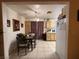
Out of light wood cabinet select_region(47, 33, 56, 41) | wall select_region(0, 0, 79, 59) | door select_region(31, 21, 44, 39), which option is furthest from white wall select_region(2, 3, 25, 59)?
door select_region(31, 21, 44, 39)

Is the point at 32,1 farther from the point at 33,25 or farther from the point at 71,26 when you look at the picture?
the point at 33,25

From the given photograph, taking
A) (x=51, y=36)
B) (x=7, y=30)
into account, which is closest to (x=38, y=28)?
(x=51, y=36)

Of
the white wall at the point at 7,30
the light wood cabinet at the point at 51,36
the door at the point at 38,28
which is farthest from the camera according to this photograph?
the door at the point at 38,28

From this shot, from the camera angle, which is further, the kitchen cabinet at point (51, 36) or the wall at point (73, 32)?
the kitchen cabinet at point (51, 36)

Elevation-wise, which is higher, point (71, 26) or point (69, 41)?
point (71, 26)

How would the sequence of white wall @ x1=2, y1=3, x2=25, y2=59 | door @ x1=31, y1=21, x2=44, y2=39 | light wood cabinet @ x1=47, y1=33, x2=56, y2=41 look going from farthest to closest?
door @ x1=31, y1=21, x2=44, y2=39, light wood cabinet @ x1=47, y1=33, x2=56, y2=41, white wall @ x1=2, y1=3, x2=25, y2=59

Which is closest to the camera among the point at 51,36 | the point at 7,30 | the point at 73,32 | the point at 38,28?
the point at 73,32

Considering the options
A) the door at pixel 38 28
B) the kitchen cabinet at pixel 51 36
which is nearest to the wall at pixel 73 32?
the kitchen cabinet at pixel 51 36

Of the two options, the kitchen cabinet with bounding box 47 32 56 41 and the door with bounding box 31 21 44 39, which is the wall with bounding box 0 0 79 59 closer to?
the kitchen cabinet with bounding box 47 32 56 41

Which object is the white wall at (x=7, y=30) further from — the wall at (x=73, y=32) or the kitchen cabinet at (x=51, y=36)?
the kitchen cabinet at (x=51, y=36)

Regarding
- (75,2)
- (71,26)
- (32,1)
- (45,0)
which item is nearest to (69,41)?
(71,26)

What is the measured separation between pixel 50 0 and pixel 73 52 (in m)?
1.43

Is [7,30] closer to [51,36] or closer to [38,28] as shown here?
[51,36]

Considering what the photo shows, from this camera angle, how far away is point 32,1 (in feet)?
8.09
